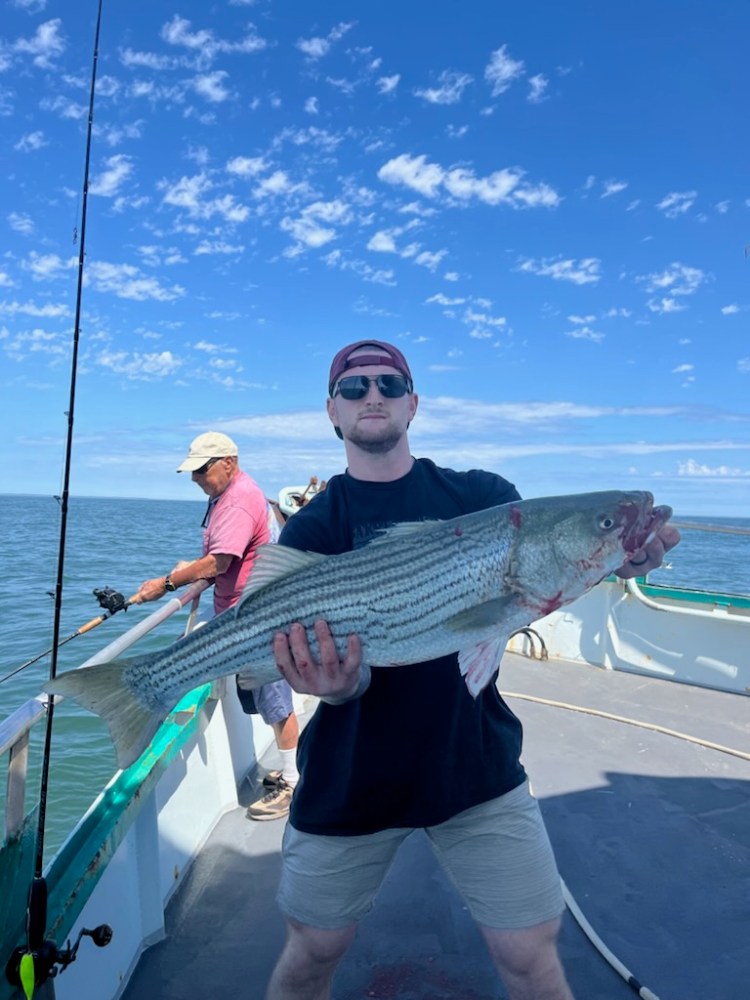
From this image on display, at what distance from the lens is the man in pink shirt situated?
17.7ft

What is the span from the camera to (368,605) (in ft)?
9.09

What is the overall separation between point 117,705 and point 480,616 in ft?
5.02

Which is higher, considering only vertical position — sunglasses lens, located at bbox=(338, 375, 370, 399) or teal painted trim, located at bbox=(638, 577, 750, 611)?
sunglasses lens, located at bbox=(338, 375, 370, 399)

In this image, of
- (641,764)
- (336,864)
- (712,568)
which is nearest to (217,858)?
(336,864)

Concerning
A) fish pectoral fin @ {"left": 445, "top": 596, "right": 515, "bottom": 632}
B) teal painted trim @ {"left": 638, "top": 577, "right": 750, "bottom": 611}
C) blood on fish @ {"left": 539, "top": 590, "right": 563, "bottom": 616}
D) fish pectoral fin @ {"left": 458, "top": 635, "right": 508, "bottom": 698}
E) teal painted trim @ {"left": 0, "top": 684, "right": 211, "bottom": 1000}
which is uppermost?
blood on fish @ {"left": 539, "top": 590, "right": 563, "bottom": 616}

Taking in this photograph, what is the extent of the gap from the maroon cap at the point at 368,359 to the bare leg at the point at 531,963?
96.8 inches

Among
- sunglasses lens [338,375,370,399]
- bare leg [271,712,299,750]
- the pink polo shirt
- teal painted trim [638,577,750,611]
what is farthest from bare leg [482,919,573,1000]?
teal painted trim [638,577,750,611]

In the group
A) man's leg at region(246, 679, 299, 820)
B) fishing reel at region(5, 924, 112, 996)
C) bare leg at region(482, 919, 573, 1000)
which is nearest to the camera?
fishing reel at region(5, 924, 112, 996)

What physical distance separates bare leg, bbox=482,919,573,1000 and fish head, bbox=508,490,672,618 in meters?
1.25

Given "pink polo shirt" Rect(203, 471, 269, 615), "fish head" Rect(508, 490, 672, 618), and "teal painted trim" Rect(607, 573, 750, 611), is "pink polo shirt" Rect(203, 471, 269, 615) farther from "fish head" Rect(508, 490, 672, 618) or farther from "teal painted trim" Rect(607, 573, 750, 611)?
"teal painted trim" Rect(607, 573, 750, 611)

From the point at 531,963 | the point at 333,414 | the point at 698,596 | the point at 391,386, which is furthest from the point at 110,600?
the point at 698,596

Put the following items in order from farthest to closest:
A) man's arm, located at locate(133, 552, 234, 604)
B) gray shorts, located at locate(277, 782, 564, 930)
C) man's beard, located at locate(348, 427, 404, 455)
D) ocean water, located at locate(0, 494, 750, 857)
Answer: ocean water, located at locate(0, 494, 750, 857), man's arm, located at locate(133, 552, 234, 604), man's beard, located at locate(348, 427, 404, 455), gray shorts, located at locate(277, 782, 564, 930)

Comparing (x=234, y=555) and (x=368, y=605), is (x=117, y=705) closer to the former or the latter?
(x=368, y=605)

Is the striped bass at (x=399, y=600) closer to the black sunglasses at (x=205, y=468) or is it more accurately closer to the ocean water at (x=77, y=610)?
the ocean water at (x=77, y=610)
